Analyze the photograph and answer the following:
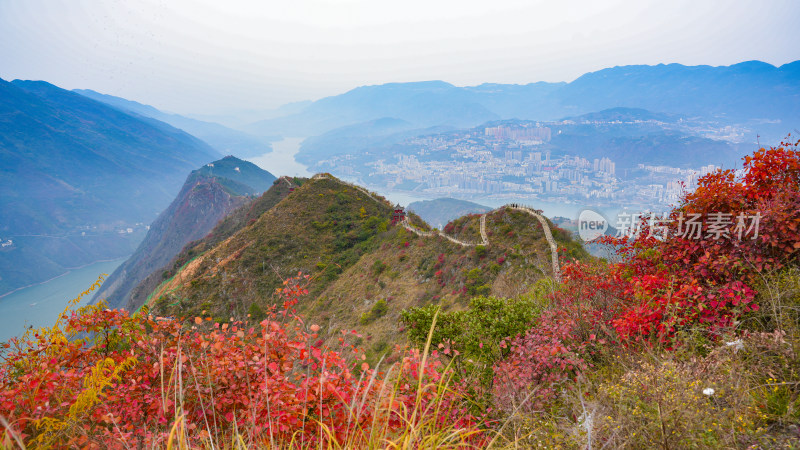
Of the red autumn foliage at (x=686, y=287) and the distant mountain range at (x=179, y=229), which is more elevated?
the red autumn foliage at (x=686, y=287)

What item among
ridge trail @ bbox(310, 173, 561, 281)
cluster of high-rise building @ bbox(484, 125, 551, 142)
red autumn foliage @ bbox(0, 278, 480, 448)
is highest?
cluster of high-rise building @ bbox(484, 125, 551, 142)

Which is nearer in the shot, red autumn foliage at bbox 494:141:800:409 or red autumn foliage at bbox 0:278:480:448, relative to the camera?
red autumn foliage at bbox 0:278:480:448

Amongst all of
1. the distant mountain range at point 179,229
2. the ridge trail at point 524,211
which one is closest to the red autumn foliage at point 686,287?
the ridge trail at point 524,211

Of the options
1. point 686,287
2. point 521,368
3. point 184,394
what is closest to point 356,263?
point 521,368

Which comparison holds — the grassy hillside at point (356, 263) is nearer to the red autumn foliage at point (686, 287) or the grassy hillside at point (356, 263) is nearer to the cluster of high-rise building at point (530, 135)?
the red autumn foliage at point (686, 287)

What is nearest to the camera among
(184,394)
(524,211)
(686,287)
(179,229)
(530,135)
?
(184,394)

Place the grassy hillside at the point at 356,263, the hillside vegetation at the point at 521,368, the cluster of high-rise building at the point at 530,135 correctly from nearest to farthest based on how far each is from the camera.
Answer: the hillside vegetation at the point at 521,368 < the grassy hillside at the point at 356,263 < the cluster of high-rise building at the point at 530,135

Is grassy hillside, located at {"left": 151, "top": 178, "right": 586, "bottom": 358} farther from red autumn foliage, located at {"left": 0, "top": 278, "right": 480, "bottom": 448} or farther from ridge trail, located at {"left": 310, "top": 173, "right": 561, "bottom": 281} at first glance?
red autumn foliage, located at {"left": 0, "top": 278, "right": 480, "bottom": 448}

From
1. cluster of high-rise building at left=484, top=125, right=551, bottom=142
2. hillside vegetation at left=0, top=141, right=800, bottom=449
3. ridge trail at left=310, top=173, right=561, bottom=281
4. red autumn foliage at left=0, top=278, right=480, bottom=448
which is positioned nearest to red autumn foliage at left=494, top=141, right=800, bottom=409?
hillside vegetation at left=0, top=141, right=800, bottom=449

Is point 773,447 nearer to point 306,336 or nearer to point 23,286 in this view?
point 306,336

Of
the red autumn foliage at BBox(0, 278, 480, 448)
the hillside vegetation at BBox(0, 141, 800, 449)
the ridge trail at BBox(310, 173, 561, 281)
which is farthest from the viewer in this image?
the ridge trail at BBox(310, 173, 561, 281)

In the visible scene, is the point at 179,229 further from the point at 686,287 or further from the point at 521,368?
the point at 686,287

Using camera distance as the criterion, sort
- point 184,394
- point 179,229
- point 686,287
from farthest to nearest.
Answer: point 179,229 → point 686,287 → point 184,394
